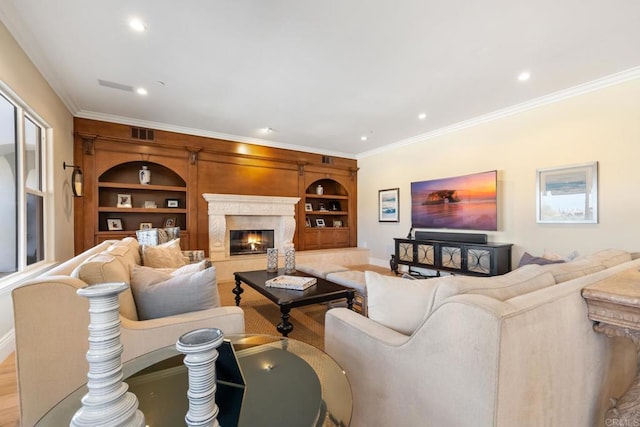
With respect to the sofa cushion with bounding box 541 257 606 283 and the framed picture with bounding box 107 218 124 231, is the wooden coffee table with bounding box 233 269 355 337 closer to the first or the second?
the sofa cushion with bounding box 541 257 606 283

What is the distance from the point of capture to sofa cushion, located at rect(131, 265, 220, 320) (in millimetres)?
1529

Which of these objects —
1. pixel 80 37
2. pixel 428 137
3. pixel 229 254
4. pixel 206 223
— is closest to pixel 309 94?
pixel 80 37

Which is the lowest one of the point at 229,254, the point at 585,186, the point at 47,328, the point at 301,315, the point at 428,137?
the point at 301,315

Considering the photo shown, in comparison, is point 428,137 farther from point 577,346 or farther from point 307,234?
point 577,346

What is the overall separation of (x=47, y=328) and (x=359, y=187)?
20.8ft

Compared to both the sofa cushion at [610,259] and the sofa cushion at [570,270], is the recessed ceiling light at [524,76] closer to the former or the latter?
the sofa cushion at [610,259]

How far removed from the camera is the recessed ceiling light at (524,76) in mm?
3066

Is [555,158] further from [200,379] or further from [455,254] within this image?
[200,379]

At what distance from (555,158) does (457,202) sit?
1386 millimetres

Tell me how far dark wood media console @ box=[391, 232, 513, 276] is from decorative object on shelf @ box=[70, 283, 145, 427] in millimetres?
4281

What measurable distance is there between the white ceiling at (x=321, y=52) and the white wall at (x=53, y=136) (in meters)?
0.15

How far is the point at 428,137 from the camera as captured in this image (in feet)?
17.3

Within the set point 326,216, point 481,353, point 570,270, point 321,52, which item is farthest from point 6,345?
point 326,216

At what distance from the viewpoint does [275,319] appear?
10.0ft
